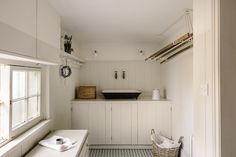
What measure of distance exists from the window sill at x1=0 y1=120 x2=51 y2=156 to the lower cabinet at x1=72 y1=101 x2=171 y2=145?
1.31 metres

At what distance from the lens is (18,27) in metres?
1.31

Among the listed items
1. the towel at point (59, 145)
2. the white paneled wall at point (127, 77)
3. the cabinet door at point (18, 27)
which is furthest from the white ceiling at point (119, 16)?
the towel at point (59, 145)

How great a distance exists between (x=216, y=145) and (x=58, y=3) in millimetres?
1893

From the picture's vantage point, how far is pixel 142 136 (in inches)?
144

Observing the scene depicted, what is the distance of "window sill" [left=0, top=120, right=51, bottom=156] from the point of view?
1.47 meters

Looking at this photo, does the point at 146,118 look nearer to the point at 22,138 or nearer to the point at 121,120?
the point at 121,120

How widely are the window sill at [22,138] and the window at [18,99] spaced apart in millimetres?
47

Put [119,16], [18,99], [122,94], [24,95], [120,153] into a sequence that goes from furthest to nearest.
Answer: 1. [122,94]
2. [120,153]
3. [119,16]
4. [24,95]
5. [18,99]

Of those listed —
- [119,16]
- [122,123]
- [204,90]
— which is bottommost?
[122,123]

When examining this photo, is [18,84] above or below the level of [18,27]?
below

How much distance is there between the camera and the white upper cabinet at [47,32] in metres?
1.70

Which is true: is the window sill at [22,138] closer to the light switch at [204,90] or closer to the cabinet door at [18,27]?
the cabinet door at [18,27]

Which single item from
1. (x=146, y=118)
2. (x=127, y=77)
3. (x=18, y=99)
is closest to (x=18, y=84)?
(x=18, y=99)

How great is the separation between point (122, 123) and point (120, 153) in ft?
1.70
